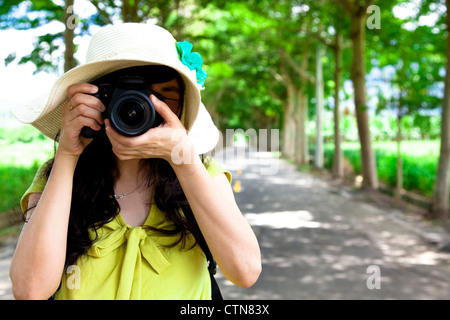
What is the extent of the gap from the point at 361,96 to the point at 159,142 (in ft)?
36.7

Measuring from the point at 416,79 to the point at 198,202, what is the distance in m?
10.6

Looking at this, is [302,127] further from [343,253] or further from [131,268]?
[131,268]

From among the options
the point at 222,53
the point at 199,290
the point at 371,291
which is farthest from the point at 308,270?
the point at 222,53

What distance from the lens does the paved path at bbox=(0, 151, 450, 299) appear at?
448cm

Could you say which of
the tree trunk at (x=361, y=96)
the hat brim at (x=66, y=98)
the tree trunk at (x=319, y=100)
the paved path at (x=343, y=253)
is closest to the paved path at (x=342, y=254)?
the paved path at (x=343, y=253)

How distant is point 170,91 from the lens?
1322mm

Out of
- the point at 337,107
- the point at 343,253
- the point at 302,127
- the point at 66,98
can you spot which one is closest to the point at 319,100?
the point at 337,107

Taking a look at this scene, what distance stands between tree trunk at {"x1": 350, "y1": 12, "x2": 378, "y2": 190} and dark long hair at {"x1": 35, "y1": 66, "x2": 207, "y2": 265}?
10.7 m

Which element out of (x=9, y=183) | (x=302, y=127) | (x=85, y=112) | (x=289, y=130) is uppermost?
(x=85, y=112)

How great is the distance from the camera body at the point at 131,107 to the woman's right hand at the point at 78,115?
0.02 metres

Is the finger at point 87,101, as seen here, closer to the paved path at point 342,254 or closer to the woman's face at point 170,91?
the woman's face at point 170,91

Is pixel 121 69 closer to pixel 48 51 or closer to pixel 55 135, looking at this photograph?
pixel 55 135
